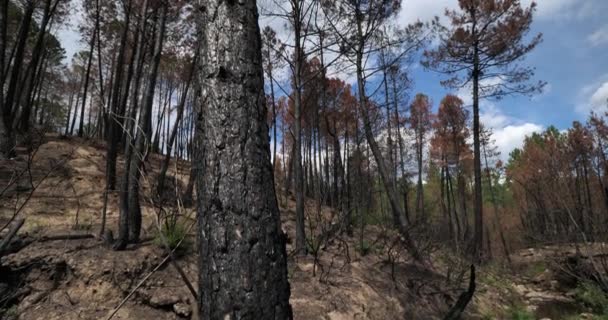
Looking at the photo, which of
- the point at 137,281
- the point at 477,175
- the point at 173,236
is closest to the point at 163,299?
the point at 137,281

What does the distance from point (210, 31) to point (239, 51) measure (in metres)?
0.18

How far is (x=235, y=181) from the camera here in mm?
1334

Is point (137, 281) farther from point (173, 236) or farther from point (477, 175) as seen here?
point (477, 175)

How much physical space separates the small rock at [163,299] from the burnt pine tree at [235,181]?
9.27 ft

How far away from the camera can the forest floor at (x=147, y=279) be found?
364cm

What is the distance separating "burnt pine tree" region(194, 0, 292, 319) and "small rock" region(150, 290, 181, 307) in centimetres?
282

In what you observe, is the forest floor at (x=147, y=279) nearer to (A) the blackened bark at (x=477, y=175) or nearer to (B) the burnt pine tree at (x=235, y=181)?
(B) the burnt pine tree at (x=235, y=181)

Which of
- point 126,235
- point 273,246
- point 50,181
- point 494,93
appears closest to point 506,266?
point 494,93

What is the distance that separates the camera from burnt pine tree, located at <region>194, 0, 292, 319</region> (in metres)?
Answer: 1.23

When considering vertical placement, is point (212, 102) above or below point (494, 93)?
below

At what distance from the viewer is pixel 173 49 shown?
365 inches

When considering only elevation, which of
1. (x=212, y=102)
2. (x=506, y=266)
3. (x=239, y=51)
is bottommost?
(x=506, y=266)

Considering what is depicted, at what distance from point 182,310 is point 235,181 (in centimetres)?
296

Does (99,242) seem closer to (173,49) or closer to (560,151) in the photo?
(173,49)
